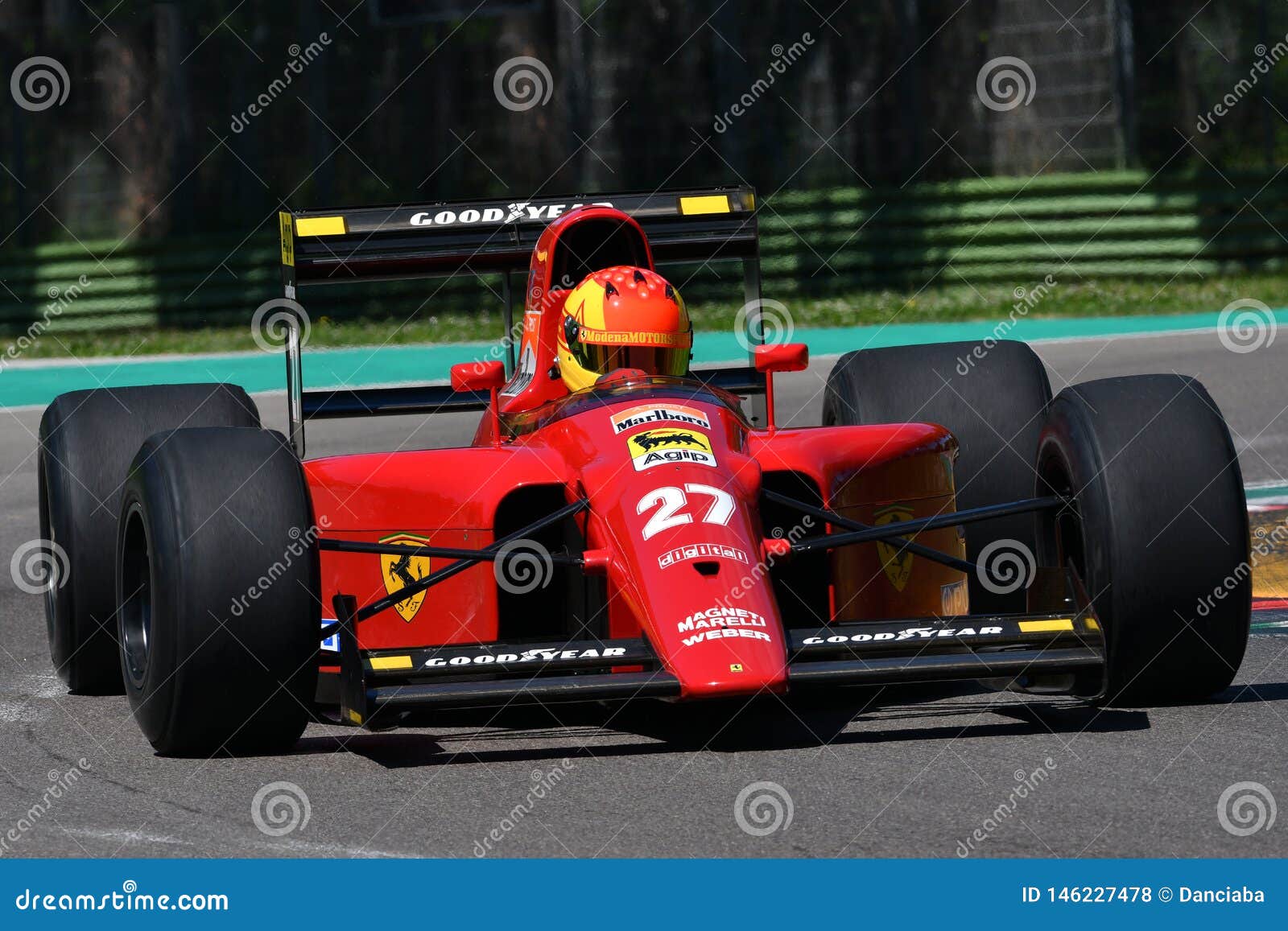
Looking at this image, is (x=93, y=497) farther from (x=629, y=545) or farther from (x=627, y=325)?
(x=629, y=545)

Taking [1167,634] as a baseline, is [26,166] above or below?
above

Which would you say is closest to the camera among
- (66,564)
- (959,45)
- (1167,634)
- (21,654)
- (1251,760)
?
(1251,760)

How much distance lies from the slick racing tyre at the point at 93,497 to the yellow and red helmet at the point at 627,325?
1321mm

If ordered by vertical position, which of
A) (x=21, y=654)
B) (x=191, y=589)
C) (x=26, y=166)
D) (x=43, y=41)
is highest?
(x=43, y=41)

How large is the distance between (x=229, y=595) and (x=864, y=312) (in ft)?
46.9

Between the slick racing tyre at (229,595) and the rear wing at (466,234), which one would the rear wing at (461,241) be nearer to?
the rear wing at (466,234)

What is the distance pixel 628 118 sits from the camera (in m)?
20.3

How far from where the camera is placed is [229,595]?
17.6 ft

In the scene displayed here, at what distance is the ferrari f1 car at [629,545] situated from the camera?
5.40 metres

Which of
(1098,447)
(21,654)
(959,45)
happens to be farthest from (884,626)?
(959,45)

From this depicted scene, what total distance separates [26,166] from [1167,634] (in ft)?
57.2

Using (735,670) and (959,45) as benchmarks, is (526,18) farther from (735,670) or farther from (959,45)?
(735,670)

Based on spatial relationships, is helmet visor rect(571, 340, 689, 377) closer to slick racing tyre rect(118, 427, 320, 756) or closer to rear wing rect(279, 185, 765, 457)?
rear wing rect(279, 185, 765, 457)

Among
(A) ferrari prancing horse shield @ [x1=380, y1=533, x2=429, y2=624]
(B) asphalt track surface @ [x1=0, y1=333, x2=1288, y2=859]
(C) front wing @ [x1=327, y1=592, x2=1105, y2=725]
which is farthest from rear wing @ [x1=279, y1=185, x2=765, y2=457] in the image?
(C) front wing @ [x1=327, y1=592, x2=1105, y2=725]
